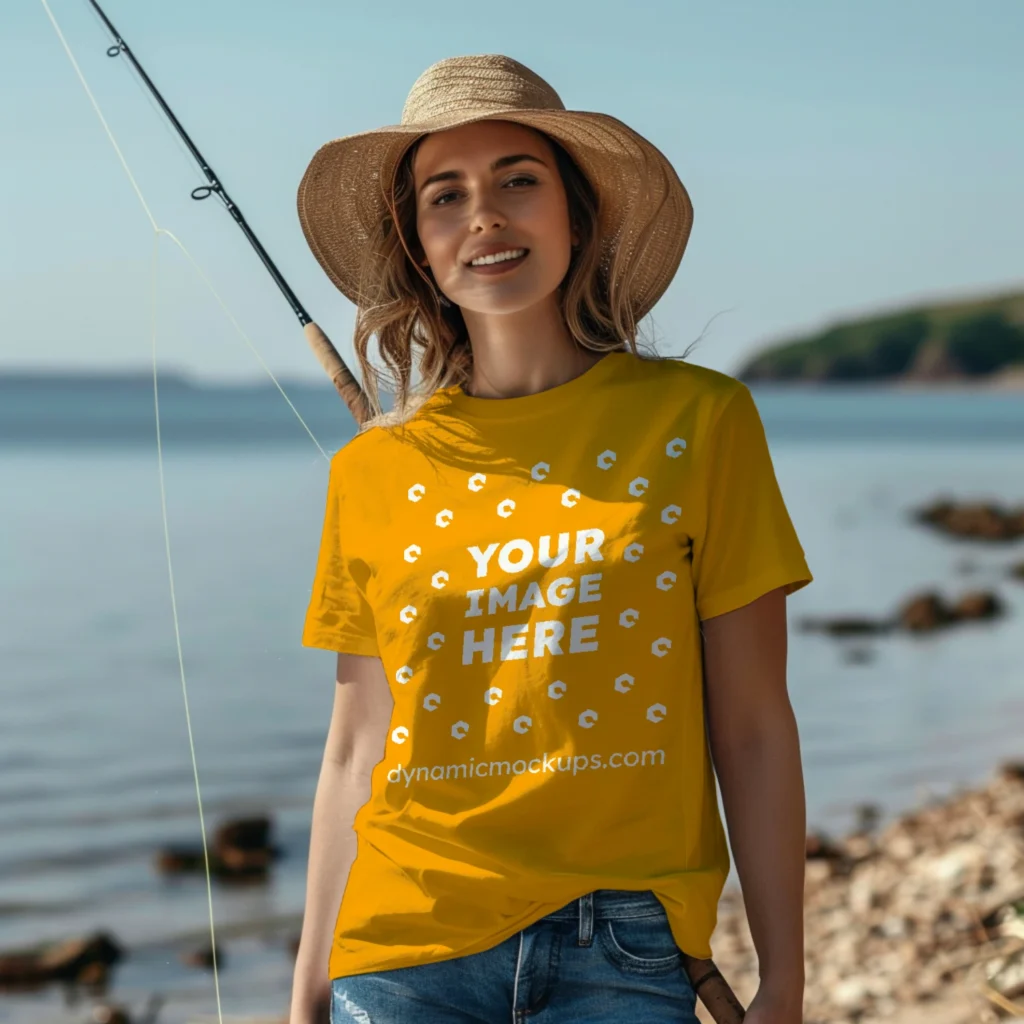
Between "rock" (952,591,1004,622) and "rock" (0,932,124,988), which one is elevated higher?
"rock" (952,591,1004,622)

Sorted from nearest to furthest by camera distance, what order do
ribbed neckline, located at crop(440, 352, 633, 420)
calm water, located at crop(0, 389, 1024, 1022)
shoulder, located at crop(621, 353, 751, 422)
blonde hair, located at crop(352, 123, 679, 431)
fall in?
shoulder, located at crop(621, 353, 751, 422), ribbed neckline, located at crop(440, 352, 633, 420), blonde hair, located at crop(352, 123, 679, 431), calm water, located at crop(0, 389, 1024, 1022)

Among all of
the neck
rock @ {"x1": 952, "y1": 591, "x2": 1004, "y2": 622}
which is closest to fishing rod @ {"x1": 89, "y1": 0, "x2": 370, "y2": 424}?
the neck

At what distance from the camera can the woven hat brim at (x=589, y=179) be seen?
2.14 m

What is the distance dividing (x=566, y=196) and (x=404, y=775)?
0.82 m

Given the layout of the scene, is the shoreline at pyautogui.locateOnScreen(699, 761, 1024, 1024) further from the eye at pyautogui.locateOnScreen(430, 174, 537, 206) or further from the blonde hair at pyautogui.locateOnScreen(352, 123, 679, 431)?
the eye at pyautogui.locateOnScreen(430, 174, 537, 206)

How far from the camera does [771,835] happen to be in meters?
1.88

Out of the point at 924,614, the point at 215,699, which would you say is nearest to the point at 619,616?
the point at 215,699

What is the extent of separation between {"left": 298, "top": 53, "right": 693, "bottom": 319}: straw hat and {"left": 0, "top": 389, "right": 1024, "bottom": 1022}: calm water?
0.62m

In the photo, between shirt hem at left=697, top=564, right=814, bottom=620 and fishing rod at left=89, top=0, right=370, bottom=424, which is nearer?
shirt hem at left=697, top=564, right=814, bottom=620

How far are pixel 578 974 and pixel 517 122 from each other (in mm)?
1084

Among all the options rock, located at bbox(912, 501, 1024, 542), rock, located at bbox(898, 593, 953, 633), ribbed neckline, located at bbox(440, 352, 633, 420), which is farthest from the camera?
rock, located at bbox(912, 501, 1024, 542)

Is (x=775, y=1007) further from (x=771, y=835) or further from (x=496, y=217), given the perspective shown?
(x=496, y=217)

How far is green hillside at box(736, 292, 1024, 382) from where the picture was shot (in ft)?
169
